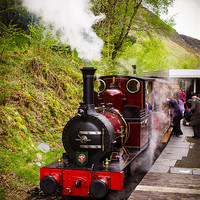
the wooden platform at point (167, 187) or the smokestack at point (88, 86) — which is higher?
the smokestack at point (88, 86)

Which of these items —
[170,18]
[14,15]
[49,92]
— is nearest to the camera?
[49,92]

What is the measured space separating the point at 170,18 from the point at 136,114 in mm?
12139

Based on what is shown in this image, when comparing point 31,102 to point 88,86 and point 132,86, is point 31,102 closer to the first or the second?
point 132,86

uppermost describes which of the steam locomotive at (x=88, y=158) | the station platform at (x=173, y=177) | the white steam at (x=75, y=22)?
the white steam at (x=75, y=22)

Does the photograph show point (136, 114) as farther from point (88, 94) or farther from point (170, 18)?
point (170, 18)

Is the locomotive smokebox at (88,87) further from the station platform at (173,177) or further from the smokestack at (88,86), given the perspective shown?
the station platform at (173,177)

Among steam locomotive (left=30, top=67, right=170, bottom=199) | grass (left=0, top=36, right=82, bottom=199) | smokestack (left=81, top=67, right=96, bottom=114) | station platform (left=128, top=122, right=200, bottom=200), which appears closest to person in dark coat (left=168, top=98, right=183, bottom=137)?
station platform (left=128, top=122, right=200, bottom=200)

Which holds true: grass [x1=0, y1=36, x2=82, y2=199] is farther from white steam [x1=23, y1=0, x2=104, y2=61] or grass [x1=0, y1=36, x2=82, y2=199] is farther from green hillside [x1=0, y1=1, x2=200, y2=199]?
white steam [x1=23, y1=0, x2=104, y2=61]

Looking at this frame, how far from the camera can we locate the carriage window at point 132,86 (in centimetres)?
582

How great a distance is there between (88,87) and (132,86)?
174cm

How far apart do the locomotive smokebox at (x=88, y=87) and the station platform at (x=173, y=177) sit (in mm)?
1725

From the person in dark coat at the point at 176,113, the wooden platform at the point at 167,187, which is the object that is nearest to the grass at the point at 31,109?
the wooden platform at the point at 167,187

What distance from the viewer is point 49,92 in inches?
343

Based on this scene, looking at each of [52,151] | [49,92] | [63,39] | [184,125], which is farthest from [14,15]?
[184,125]
